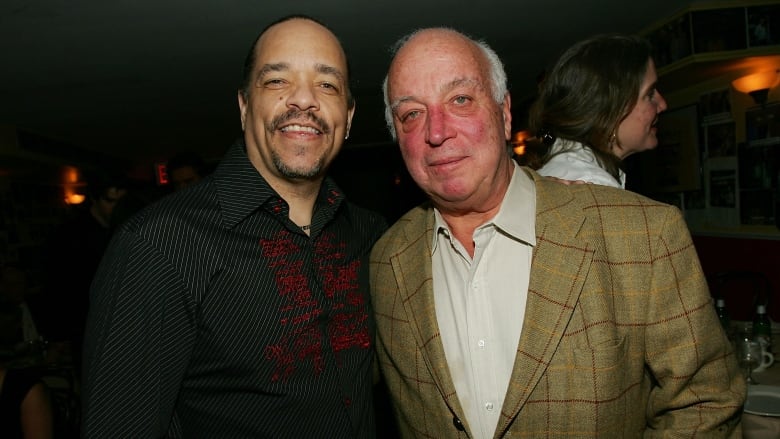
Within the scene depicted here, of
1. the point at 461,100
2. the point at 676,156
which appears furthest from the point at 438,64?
the point at 676,156

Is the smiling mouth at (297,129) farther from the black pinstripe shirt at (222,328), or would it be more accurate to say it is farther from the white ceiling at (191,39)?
the white ceiling at (191,39)

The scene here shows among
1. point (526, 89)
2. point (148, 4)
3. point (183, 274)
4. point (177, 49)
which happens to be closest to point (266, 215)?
point (183, 274)

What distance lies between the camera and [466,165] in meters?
1.43

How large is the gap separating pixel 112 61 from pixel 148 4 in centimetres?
161

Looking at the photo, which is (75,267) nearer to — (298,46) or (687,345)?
(298,46)

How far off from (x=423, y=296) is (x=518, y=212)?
38 cm

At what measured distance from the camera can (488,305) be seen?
1399mm

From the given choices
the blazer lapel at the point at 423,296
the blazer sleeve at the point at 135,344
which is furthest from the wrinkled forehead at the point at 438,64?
the blazer sleeve at the point at 135,344

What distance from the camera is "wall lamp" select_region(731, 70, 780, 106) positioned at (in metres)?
4.34

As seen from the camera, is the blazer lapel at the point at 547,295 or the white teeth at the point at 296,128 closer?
the blazer lapel at the point at 547,295

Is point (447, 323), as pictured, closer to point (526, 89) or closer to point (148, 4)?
point (148, 4)

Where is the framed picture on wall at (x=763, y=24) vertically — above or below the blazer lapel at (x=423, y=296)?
above

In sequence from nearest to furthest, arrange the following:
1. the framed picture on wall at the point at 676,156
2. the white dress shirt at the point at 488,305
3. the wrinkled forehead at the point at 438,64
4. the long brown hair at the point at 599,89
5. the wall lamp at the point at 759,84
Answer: the white dress shirt at the point at 488,305 < the wrinkled forehead at the point at 438,64 < the long brown hair at the point at 599,89 < the wall lamp at the point at 759,84 < the framed picture on wall at the point at 676,156

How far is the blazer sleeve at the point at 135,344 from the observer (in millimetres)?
1225
